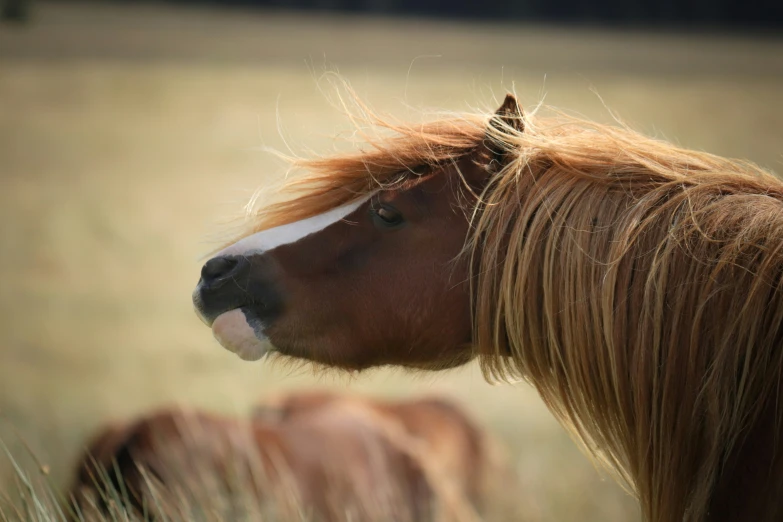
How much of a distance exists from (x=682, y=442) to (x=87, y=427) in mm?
4387

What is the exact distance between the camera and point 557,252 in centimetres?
187

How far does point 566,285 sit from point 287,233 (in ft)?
2.43

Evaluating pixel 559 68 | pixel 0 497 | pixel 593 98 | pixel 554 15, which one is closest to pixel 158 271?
pixel 0 497

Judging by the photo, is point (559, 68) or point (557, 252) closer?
point (557, 252)

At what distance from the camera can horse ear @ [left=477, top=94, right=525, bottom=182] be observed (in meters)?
1.97

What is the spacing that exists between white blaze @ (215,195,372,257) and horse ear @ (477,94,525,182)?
0.34m

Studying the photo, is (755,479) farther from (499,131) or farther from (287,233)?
(287,233)

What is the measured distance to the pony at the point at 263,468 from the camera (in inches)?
110

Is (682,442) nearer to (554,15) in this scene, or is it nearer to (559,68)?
(559,68)

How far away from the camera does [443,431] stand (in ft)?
15.9

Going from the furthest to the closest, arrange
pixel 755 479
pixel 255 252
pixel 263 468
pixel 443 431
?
pixel 443 431 → pixel 263 468 → pixel 255 252 → pixel 755 479

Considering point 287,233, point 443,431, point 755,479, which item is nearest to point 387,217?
point 287,233

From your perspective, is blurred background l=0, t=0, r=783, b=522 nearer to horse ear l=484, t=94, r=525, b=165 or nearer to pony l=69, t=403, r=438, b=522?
horse ear l=484, t=94, r=525, b=165

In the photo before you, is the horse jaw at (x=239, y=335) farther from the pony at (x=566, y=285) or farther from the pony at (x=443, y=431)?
the pony at (x=443, y=431)
